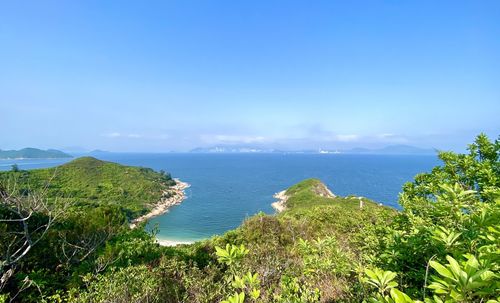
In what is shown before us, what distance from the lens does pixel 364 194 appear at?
80.9 m

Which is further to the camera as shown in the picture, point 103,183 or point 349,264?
point 103,183

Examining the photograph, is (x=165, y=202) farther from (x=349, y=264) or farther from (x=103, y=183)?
(x=349, y=264)

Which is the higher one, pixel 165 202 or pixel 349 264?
pixel 349 264

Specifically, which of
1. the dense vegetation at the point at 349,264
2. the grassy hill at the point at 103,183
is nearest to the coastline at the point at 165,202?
the grassy hill at the point at 103,183

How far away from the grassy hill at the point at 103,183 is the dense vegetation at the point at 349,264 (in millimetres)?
46743

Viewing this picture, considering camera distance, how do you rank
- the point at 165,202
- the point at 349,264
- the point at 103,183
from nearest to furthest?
the point at 349,264
the point at 165,202
the point at 103,183

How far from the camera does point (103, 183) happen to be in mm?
67062

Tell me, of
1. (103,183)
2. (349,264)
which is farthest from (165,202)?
(349,264)

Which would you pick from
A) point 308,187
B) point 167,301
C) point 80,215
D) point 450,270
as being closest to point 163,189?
point 308,187

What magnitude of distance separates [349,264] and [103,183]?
7583 centimetres

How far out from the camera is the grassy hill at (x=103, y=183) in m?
54.2

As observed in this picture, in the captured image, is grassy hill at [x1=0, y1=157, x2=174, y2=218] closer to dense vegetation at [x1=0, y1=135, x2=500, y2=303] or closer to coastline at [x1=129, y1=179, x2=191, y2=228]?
coastline at [x1=129, y1=179, x2=191, y2=228]

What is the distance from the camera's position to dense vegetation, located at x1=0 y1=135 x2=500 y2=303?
1869 mm

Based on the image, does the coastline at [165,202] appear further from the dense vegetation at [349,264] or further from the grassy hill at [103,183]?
the dense vegetation at [349,264]
